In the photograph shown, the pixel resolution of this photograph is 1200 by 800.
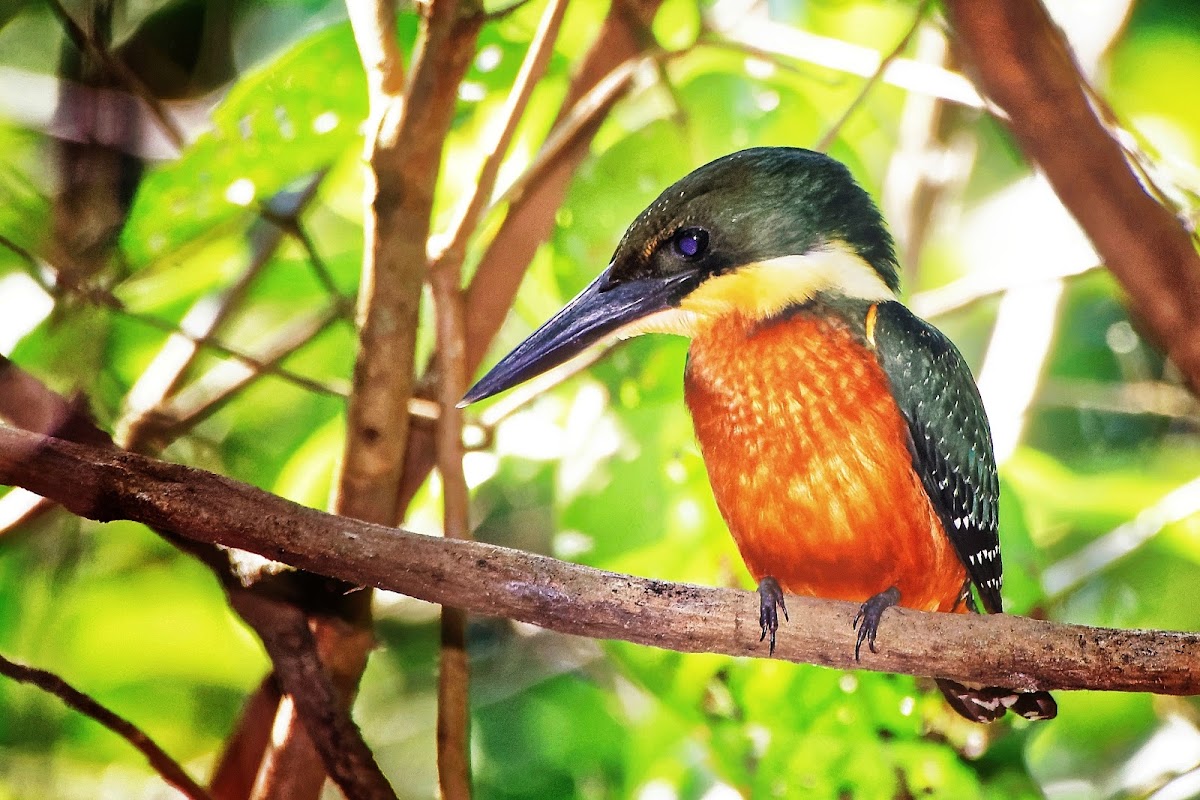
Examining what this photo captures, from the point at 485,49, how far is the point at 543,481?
535mm

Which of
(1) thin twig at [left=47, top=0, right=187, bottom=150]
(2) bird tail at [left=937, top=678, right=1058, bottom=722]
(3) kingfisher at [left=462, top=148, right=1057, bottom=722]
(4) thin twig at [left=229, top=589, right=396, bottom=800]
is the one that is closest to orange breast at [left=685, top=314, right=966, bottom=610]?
(3) kingfisher at [left=462, top=148, right=1057, bottom=722]

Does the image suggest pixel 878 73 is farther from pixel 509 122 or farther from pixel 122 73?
pixel 122 73

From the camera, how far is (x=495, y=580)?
88 cm

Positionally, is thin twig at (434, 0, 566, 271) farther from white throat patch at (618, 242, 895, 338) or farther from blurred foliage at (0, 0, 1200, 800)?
white throat patch at (618, 242, 895, 338)

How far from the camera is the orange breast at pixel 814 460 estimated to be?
3.70 ft

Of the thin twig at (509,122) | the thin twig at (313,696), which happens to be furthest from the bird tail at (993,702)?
the thin twig at (509,122)

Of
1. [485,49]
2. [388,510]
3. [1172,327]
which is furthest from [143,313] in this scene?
[1172,327]

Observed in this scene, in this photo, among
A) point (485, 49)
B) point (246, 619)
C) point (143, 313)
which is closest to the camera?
point (246, 619)

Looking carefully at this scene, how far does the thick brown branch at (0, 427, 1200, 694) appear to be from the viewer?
871mm

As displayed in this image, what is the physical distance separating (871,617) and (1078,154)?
20.7 inches

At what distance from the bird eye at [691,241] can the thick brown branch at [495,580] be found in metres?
0.36

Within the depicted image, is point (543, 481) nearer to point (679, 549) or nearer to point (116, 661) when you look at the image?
point (679, 549)

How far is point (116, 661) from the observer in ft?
4.07

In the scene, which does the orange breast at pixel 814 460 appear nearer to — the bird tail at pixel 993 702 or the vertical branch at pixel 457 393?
the bird tail at pixel 993 702
